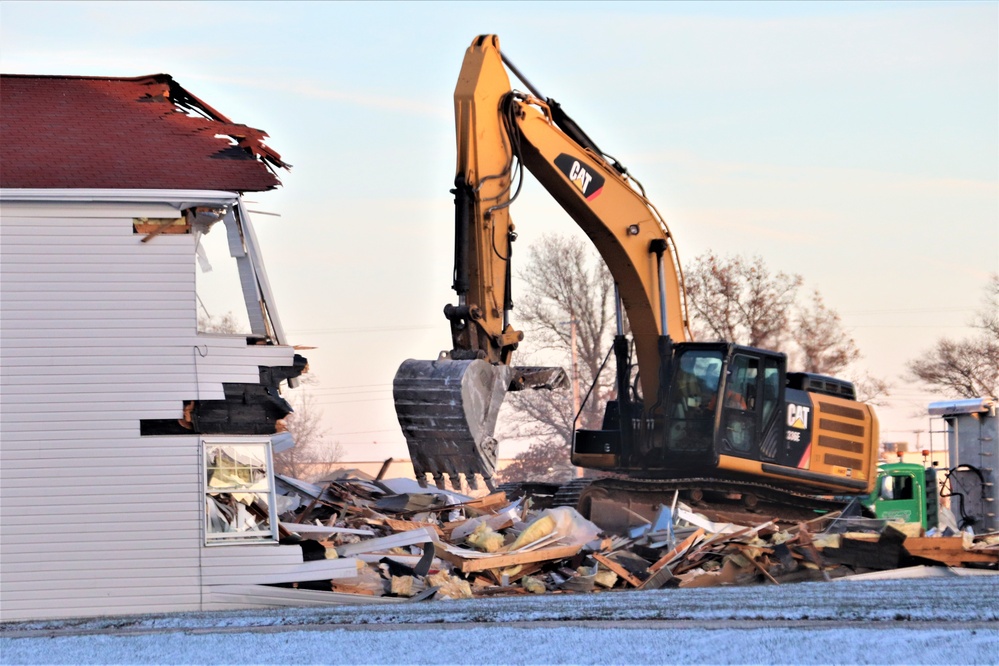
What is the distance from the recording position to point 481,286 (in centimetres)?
1549

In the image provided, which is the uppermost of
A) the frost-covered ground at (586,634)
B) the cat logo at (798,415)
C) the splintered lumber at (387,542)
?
the cat logo at (798,415)

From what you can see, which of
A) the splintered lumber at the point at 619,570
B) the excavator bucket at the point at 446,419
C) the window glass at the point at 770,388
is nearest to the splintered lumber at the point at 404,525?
the splintered lumber at the point at 619,570

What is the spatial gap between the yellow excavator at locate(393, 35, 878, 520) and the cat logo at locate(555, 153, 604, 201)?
22 mm

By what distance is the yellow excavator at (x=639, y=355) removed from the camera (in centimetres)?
1575

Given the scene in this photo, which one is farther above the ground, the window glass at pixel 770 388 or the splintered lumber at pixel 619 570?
the window glass at pixel 770 388

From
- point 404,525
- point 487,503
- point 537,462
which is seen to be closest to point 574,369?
point 537,462

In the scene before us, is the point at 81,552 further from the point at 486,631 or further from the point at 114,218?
the point at 486,631

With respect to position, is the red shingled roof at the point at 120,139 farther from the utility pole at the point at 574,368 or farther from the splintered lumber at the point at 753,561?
the utility pole at the point at 574,368

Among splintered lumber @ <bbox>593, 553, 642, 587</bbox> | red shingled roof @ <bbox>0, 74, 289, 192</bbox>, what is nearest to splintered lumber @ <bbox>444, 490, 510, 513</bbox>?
splintered lumber @ <bbox>593, 553, 642, 587</bbox>

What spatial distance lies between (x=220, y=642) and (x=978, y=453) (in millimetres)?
17248

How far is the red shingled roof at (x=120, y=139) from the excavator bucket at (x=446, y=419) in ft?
10.5

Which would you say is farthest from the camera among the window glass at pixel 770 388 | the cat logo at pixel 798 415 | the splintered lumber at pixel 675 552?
the cat logo at pixel 798 415

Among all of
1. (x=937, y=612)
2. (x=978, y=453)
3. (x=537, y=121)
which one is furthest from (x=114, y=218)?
(x=978, y=453)

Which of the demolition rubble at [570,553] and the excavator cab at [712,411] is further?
the excavator cab at [712,411]
